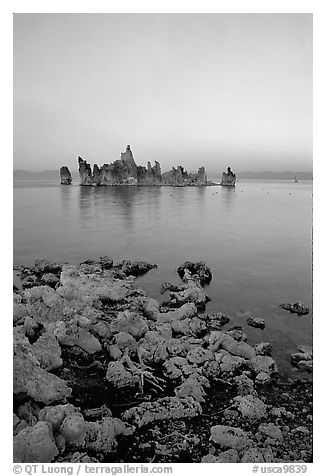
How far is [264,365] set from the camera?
352cm

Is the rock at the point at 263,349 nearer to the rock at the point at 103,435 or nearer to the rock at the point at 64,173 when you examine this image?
the rock at the point at 103,435

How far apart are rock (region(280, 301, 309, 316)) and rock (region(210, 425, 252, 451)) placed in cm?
242

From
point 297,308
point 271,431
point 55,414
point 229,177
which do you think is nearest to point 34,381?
point 55,414

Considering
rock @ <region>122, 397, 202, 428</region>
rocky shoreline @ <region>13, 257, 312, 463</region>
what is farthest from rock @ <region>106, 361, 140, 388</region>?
rock @ <region>122, 397, 202, 428</region>

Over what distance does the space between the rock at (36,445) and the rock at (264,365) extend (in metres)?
1.98

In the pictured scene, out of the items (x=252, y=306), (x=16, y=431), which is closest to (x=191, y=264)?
(x=252, y=306)

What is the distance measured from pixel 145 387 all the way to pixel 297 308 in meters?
2.55

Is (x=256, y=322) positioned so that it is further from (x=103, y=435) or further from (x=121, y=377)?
(x=103, y=435)

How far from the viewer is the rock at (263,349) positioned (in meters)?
3.81

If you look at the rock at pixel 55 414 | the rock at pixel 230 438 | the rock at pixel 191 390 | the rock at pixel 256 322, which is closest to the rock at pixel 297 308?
the rock at pixel 256 322

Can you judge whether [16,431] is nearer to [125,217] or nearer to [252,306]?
[252,306]

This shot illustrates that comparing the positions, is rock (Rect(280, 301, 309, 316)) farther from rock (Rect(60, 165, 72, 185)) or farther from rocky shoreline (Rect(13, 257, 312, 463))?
rock (Rect(60, 165, 72, 185))
